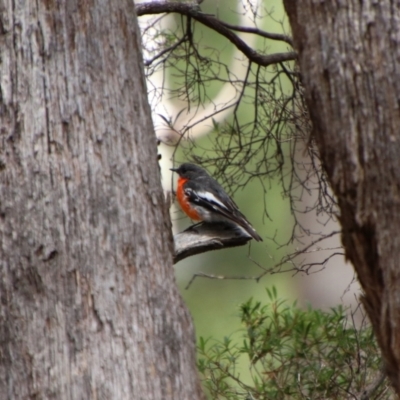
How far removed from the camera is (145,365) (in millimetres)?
3686

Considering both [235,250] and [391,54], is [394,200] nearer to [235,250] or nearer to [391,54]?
[391,54]

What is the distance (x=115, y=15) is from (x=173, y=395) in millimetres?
1980

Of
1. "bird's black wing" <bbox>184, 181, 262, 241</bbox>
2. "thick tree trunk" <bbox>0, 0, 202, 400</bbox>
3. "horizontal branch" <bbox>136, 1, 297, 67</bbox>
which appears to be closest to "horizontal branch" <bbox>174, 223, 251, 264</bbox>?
"thick tree trunk" <bbox>0, 0, 202, 400</bbox>

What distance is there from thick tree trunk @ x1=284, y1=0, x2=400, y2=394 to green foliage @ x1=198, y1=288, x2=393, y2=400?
6.49ft

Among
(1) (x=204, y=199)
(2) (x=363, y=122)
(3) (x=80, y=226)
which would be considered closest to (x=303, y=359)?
(1) (x=204, y=199)

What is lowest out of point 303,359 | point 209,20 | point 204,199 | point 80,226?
point 303,359

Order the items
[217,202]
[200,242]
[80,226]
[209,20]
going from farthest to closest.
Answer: [217,202] → [209,20] → [200,242] → [80,226]

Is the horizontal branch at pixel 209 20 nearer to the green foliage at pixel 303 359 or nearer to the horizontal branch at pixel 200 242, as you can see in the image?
the horizontal branch at pixel 200 242

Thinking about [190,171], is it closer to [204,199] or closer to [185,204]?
[185,204]

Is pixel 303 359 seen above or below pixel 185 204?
below

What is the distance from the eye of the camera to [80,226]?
3738 millimetres

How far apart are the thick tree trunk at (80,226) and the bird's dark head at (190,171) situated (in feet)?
11.9

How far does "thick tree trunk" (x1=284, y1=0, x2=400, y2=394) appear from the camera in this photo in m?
3.15

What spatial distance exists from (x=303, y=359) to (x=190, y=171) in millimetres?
2725
